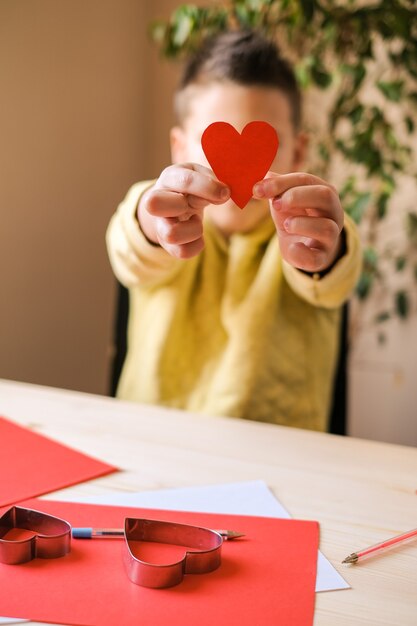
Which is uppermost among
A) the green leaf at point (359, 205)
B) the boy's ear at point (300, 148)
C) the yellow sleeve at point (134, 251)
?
the boy's ear at point (300, 148)

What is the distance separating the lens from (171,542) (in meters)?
0.56

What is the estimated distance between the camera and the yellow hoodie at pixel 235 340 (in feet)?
4.06

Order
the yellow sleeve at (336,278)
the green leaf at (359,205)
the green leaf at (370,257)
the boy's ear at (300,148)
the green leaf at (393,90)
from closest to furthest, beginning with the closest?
1. the yellow sleeve at (336,278)
2. the boy's ear at (300,148)
3. the green leaf at (393,90)
4. the green leaf at (359,205)
5. the green leaf at (370,257)

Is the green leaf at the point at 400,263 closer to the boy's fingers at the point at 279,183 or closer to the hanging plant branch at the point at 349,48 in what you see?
the hanging plant branch at the point at 349,48

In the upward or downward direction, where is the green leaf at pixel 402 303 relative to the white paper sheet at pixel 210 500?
upward

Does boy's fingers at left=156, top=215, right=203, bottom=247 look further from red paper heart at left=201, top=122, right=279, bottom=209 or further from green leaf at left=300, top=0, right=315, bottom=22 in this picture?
green leaf at left=300, top=0, right=315, bottom=22

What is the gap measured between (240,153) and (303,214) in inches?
3.7

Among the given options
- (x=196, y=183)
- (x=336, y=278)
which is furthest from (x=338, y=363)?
(x=196, y=183)

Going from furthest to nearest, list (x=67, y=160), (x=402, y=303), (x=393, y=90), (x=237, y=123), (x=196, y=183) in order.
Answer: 1. (x=402, y=303)
2. (x=67, y=160)
3. (x=393, y=90)
4. (x=237, y=123)
5. (x=196, y=183)

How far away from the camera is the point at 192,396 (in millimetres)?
1271

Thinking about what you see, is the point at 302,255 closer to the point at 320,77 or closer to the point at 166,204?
the point at 166,204

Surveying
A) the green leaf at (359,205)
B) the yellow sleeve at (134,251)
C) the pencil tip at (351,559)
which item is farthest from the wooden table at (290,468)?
the green leaf at (359,205)

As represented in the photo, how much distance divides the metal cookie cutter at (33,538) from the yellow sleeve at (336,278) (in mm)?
514

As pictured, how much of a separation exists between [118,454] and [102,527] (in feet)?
0.70
